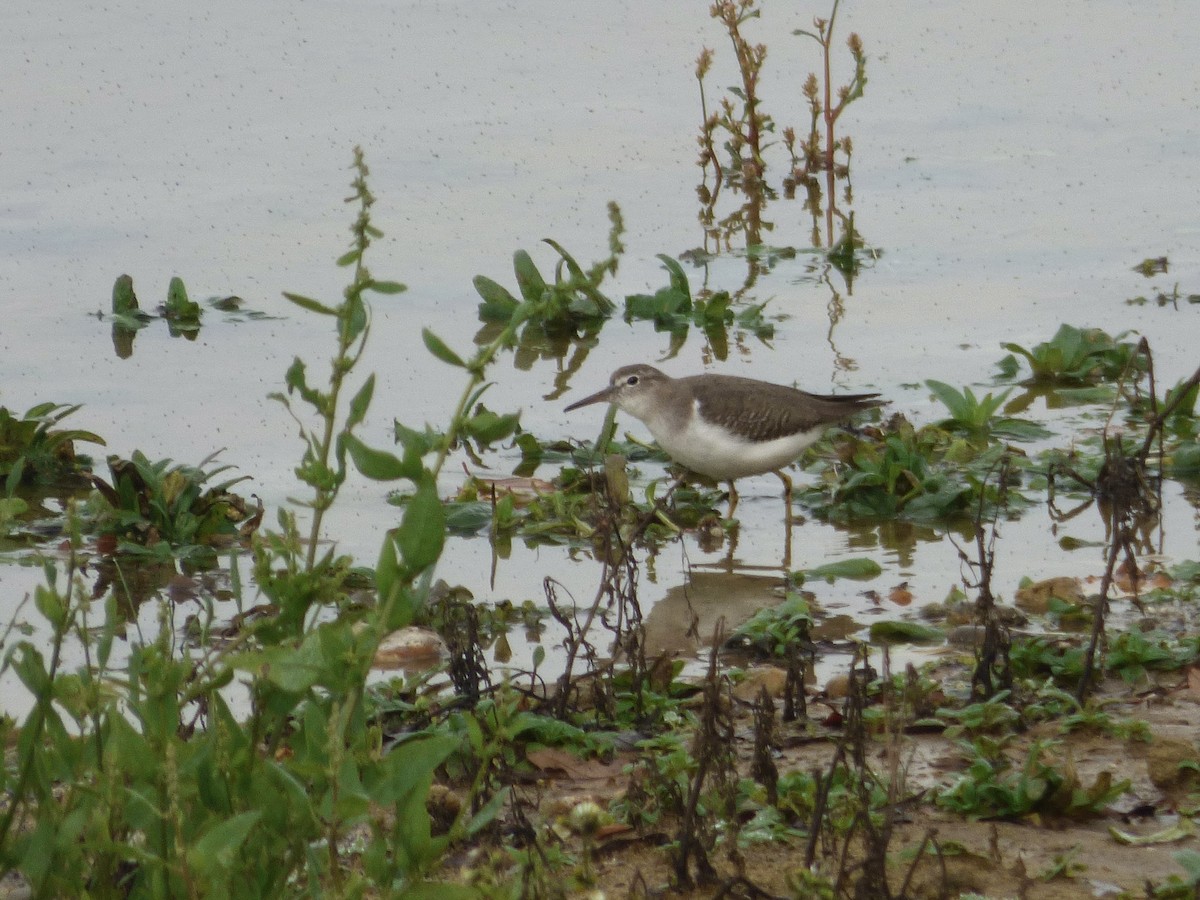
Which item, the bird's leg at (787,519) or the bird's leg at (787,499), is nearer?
the bird's leg at (787,519)

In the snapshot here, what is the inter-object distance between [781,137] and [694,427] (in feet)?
17.9

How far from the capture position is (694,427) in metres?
7.49

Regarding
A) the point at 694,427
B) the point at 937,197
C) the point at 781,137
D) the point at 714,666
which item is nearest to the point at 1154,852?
the point at 714,666

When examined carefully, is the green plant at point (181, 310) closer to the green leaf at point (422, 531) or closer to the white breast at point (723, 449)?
the white breast at point (723, 449)

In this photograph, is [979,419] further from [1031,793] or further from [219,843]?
[219,843]

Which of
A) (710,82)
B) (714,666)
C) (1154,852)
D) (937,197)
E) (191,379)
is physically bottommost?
(1154,852)

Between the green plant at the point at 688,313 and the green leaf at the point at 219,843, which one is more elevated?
the green plant at the point at 688,313

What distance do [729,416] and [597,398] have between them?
80 centimetres

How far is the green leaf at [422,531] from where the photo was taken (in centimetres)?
269

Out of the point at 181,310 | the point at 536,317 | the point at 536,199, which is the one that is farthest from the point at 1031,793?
the point at 536,199

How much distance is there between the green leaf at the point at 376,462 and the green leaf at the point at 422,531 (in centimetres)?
4

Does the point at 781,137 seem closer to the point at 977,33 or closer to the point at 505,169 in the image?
the point at 505,169

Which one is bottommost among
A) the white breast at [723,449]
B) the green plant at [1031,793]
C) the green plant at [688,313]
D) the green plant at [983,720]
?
the green plant at [1031,793]

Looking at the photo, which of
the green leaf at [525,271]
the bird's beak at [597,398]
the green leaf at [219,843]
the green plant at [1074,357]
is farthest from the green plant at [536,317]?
the green leaf at [219,843]
